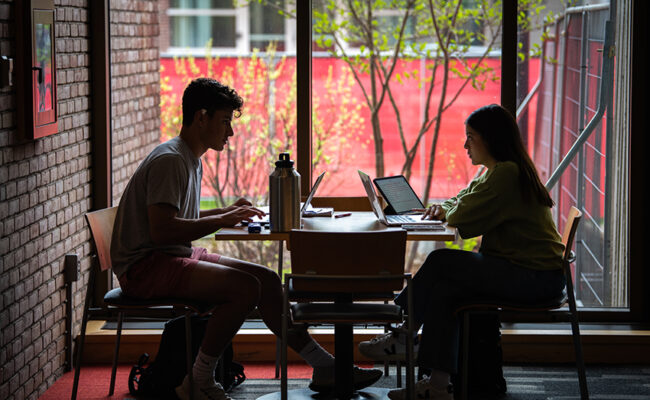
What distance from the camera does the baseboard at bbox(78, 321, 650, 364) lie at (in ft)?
14.9

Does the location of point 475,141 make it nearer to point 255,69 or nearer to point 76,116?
point 255,69

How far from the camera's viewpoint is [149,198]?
3.50 meters

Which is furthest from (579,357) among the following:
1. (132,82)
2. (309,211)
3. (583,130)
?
(132,82)

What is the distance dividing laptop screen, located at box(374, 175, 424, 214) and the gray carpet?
34.0 inches

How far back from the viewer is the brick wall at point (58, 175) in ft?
12.0

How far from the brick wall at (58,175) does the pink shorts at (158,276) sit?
1.71 feet

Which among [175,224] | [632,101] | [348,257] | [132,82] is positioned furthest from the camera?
[132,82]

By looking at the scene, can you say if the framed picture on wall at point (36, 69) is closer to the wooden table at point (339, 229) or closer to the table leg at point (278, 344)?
the wooden table at point (339, 229)

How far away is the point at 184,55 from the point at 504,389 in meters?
2.34

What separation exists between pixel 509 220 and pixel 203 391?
1423mm

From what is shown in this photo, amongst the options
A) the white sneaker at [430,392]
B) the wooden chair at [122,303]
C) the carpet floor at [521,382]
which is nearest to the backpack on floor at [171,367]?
the carpet floor at [521,382]

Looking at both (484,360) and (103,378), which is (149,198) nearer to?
(103,378)

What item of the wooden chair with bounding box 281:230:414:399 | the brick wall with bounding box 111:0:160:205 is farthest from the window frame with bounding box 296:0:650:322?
the wooden chair with bounding box 281:230:414:399

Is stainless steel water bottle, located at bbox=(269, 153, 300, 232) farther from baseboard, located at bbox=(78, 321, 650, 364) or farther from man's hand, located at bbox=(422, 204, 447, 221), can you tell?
baseboard, located at bbox=(78, 321, 650, 364)
